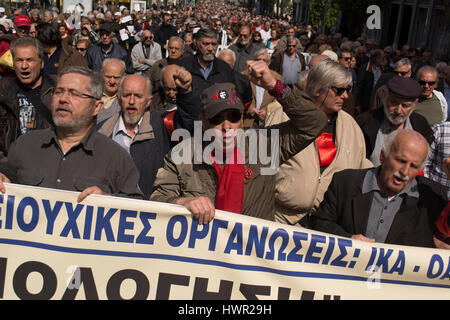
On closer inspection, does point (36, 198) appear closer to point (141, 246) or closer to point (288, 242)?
point (141, 246)

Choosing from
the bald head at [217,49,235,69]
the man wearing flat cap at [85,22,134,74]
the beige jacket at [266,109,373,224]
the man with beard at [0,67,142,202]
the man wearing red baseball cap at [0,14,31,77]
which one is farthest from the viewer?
the man wearing flat cap at [85,22,134,74]

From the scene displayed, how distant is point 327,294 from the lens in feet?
10.1

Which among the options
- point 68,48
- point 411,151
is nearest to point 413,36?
point 68,48

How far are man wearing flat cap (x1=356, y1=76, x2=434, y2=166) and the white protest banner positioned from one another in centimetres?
140

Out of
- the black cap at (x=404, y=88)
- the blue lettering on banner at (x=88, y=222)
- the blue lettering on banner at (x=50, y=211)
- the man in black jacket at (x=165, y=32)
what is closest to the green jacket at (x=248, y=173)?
the blue lettering on banner at (x=88, y=222)

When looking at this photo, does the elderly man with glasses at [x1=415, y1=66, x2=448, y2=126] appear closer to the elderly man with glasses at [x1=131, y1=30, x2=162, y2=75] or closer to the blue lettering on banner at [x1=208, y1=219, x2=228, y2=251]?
the blue lettering on banner at [x1=208, y1=219, x2=228, y2=251]

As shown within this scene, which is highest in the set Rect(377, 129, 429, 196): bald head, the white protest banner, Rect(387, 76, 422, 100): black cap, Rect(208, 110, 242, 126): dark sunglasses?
Rect(387, 76, 422, 100): black cap

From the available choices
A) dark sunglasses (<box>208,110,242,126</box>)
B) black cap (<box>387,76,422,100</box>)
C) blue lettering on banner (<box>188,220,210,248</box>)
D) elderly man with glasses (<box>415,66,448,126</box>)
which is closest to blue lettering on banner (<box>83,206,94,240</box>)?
blue lettering on banner (<box>188,220,210,248</box>)

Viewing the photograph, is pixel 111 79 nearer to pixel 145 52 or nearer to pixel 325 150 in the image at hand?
pixel 325 150

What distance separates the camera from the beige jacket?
362 cm

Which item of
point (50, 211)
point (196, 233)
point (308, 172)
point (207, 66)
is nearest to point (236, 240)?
point (196, 233)

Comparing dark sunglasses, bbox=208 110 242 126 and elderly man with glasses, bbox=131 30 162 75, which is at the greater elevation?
dark sunglasses, bbox=208 110 242 126
